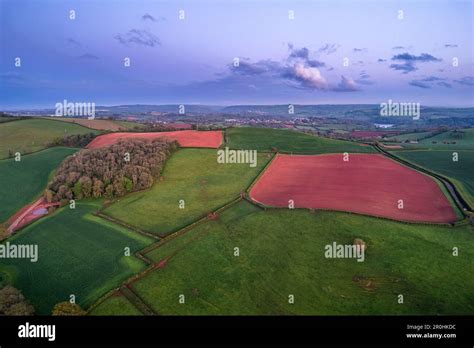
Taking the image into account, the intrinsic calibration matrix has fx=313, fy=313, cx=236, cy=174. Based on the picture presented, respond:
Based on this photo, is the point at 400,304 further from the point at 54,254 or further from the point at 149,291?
the point at 54,254

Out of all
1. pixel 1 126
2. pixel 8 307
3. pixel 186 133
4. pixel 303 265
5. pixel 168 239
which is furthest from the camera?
pixel 1 126

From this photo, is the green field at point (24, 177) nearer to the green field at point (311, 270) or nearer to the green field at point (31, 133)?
the green field at point (31, 133)

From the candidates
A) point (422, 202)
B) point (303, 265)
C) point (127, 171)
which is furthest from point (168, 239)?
point (422, 202)

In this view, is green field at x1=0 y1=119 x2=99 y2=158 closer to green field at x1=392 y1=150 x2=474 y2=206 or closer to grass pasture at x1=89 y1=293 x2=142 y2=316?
grass pasture at x1=89 y1=293 x2=142 y2=316

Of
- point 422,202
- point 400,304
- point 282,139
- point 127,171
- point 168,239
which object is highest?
point 282,139

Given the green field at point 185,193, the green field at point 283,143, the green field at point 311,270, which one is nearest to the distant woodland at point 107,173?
the green field at point 185,193

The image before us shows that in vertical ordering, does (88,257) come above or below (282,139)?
below

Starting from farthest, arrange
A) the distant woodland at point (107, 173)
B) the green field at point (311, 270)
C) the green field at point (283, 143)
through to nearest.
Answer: the green field at point (283, 143), the distant woodland at point (107, 173), the green field at point (311, 270)

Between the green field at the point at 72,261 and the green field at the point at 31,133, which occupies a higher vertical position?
the green field at the point at 31,133
